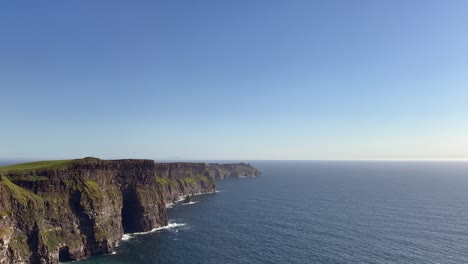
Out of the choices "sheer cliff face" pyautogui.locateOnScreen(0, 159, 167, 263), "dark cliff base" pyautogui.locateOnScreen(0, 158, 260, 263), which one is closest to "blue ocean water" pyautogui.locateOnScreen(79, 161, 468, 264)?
"dark cliff base" pyautogui.locateOnScreen(0, 158, 260, 263)

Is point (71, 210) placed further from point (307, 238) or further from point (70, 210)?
point (307, 238)

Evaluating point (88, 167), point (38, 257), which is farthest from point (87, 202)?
point (38, 257)

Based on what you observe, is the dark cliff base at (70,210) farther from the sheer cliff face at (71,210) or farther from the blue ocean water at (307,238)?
the blue ocean water at (307,238)

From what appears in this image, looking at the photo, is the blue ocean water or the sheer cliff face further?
the blue ocean water

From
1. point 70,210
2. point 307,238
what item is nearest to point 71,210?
point 70,210

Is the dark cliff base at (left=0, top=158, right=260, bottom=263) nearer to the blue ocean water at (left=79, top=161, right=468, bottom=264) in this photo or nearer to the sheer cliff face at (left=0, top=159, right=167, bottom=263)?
the sheer cliff face at (left=0, top=159, right=167, bottom=263)

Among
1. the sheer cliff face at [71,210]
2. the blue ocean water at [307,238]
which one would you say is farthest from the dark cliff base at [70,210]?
the blue ocean water at [307,238]

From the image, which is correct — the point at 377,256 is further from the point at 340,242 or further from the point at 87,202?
the point at 87,202

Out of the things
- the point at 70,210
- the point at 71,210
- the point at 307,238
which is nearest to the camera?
the point at 70,210
